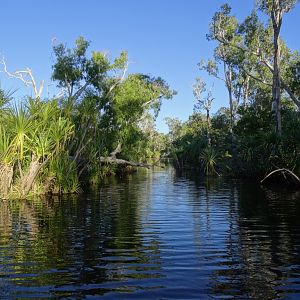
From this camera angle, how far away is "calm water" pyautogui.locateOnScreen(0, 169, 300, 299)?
6.00 m

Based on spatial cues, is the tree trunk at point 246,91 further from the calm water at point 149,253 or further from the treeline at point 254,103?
the calm water at point 149,253

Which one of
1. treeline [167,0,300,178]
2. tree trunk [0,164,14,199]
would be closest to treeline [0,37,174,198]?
tree trunk [0,164,14,199]

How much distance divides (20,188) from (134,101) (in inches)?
753

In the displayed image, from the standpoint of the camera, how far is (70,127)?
1997 centimetres

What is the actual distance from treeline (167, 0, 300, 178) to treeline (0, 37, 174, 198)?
30.4ft

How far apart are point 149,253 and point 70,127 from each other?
12641 mm

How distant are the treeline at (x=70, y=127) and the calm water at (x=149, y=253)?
123 inches

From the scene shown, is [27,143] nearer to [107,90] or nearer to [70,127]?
[70,127]

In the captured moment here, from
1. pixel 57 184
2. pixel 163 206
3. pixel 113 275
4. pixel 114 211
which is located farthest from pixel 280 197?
pixel 113 275

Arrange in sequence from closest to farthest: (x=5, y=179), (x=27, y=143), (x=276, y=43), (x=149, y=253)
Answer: (x=149, y=253)
(x=5, y=179)
(x=27, y=143)
(x=276, y=43)

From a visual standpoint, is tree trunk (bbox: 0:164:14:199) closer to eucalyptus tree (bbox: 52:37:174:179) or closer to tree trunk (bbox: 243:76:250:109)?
eucalyptus tree (bbox: 52:37:174:179)

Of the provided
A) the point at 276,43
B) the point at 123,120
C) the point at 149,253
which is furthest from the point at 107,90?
the point at 149,253

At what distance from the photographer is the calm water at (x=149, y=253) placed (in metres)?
6.00

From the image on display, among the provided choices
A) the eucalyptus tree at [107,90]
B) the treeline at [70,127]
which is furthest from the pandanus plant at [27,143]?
the eucalyptus tree at [107,90]
